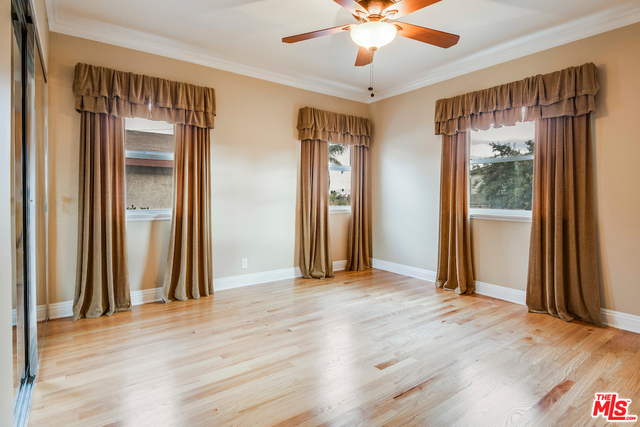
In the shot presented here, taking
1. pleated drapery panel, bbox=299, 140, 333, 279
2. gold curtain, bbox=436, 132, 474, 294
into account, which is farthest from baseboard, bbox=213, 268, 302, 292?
gold curtain, bbox=436, 132, 474, 294

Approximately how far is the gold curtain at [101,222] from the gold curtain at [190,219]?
0.46m

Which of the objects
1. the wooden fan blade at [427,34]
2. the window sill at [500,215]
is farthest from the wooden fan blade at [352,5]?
the window sill at [500,215]

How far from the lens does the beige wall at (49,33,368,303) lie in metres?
3.05

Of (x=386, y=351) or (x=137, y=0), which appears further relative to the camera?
(x=137, y=0)

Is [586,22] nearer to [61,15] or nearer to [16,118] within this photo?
[16,118]

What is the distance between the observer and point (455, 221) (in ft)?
13.1

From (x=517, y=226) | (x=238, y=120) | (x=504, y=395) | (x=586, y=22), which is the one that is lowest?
(x=504, y=395)

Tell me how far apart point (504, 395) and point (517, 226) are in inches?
84.7

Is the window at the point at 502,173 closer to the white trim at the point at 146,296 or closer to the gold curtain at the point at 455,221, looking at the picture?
the gold curtain at the point at 455,221

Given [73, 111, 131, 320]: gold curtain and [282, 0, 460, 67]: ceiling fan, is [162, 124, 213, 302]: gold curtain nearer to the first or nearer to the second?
[73, 111, 131, 320]: gold curtain

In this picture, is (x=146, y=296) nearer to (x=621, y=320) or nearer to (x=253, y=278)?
(x=253, y=278)

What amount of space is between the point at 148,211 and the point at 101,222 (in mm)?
472

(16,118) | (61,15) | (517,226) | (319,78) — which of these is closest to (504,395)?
(517,226)

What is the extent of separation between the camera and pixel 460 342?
2.62m
